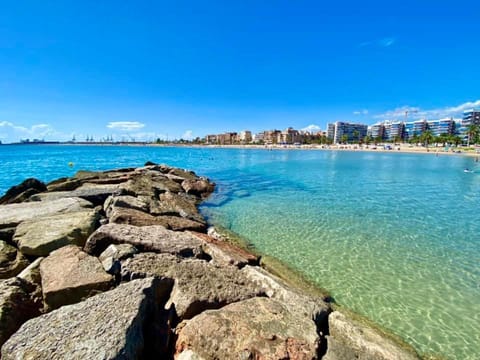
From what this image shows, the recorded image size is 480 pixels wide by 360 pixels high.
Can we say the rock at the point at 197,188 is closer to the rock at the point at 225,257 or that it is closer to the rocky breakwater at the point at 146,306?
the rock at the point at 225,257

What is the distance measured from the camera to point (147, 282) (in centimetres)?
293

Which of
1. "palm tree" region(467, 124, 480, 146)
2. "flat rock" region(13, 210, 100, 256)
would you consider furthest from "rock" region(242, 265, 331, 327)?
"palm tree" region(467, 124, 480, 146)

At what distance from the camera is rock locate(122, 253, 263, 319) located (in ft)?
10.8

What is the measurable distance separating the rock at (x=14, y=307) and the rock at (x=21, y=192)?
25.7 feet

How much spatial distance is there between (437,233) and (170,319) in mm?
9644

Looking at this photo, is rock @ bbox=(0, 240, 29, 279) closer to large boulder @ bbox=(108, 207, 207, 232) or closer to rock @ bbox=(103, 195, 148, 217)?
large boulder @ bbox=(108, 207, 207, 232)

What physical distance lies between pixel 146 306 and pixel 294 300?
2229mm

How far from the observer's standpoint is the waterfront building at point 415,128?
5630 inches

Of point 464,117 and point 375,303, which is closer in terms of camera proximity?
point 375,303

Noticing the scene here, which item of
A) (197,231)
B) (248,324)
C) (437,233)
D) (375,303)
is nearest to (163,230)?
(197,231)

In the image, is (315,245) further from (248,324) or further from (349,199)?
(349,199)

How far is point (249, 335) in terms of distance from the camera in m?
2.71

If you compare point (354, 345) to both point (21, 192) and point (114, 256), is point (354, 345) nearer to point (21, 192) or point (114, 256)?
point (114, 256)

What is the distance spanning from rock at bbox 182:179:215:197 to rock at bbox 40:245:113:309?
10777mm
